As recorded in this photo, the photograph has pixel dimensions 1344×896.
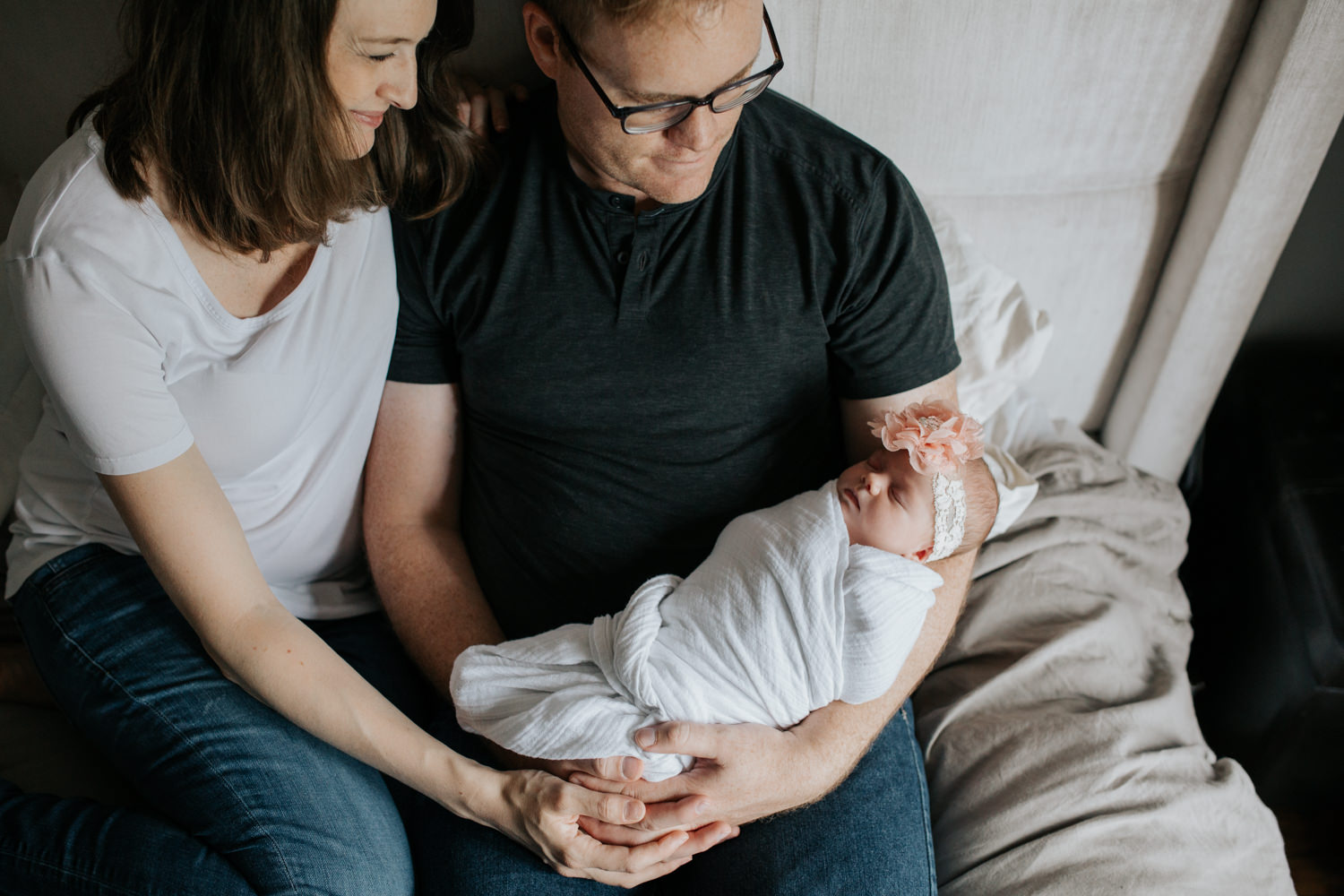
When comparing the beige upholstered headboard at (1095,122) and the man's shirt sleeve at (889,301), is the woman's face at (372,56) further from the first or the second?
the man's shirt sleeve at (889,301)

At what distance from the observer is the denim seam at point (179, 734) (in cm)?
116

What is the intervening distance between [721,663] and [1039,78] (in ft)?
3.51

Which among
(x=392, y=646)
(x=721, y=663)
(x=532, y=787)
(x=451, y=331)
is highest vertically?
(x=451, y=331)

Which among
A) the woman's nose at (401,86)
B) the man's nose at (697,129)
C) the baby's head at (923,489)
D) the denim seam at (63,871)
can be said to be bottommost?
the denim seam at (63,871)

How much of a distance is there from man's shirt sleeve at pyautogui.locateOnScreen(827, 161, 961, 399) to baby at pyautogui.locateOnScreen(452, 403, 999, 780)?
0.08 metres

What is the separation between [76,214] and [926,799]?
1.30 metres

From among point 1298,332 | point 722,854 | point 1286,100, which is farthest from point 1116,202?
point 722,854

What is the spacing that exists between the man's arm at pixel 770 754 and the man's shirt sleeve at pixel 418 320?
2.08 feet

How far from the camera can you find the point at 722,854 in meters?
1.22

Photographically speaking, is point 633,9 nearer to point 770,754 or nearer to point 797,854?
point 770,754

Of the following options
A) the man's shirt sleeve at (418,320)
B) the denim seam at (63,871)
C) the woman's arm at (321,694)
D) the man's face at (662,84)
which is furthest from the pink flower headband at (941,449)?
the denim seam at (63,871)

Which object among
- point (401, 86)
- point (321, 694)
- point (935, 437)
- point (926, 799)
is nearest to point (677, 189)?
point (401, 86)

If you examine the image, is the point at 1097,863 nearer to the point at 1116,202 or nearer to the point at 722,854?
the point at 722,854

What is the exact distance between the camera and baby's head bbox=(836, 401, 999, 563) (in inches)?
45.3
